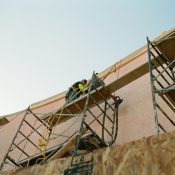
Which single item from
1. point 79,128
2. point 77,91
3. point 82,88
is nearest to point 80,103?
point 82,88

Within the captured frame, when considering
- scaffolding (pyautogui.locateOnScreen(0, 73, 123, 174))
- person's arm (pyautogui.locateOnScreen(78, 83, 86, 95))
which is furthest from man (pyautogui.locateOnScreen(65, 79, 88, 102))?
scaffolding (pyautogui.locateOnScreen(0, 73, 123, 174))

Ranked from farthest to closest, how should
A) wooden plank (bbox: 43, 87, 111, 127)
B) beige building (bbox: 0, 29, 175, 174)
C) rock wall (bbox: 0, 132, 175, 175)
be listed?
1. wooden plank (bbox: 43, 87, 111, 127)
2. beige building (bbox: 0, 29, 175, 174)
3. rock wall (bbox: 0, 132, 175, 175)

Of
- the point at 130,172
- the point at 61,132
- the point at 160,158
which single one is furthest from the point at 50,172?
the point at 61,132

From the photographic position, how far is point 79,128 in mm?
7516

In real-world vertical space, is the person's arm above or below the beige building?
above

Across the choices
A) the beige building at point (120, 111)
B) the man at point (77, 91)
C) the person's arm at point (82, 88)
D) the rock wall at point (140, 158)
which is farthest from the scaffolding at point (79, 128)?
the rock wall at point (140, 158)

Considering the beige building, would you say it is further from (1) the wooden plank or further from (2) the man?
(2) the man

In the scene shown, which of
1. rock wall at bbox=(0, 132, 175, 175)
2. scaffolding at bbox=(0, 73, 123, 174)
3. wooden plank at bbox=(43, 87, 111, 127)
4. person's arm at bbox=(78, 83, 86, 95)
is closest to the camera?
rock wall at bbox=(0, 132, 175, 175)

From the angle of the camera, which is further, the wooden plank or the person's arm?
the person's arm

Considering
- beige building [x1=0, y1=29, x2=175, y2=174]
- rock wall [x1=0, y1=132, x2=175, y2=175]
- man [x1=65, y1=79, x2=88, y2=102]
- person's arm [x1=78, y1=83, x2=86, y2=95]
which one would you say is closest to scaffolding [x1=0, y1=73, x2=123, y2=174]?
beige building [x1=0, y1=29, x2=175, y2=174]

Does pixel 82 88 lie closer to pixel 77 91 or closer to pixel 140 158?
pixel 77 91

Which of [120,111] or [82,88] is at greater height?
[82,88]

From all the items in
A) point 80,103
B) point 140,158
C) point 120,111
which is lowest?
point 120,111

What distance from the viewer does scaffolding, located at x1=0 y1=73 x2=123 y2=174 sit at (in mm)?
7123
